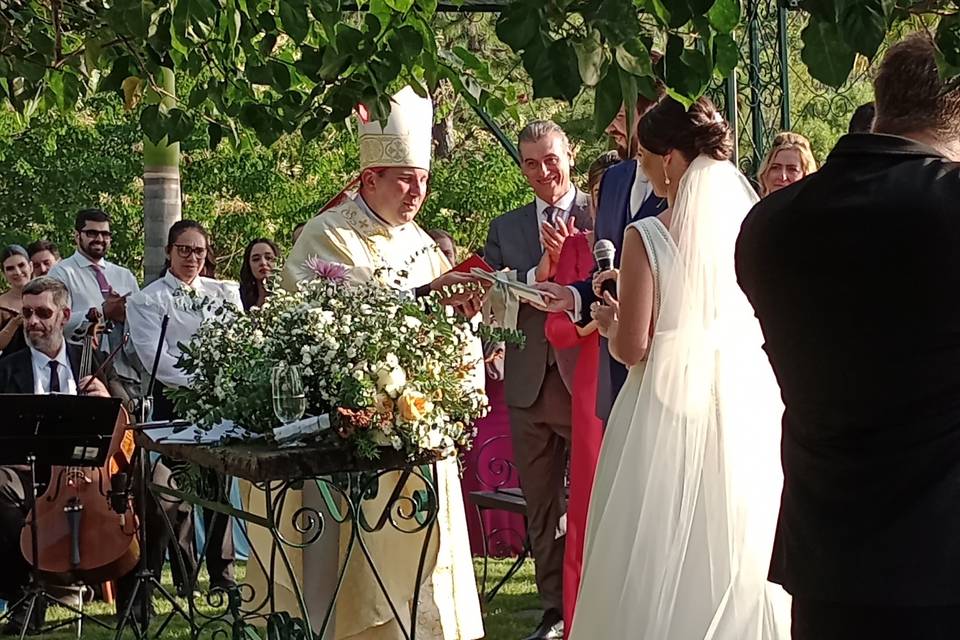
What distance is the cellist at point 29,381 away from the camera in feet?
24.1

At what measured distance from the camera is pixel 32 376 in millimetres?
7715

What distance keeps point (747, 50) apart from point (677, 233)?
11.5 feet

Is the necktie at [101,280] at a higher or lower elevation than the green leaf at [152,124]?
lower

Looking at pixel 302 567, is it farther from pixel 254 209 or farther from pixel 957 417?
pixel 254 209

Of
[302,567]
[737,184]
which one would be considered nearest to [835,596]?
[737,184]

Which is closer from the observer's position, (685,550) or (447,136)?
(685,550)

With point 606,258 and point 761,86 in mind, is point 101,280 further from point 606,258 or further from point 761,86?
point 606,258

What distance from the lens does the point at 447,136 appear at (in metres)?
22.2

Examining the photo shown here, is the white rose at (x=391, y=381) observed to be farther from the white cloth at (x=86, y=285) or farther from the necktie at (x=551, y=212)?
the white cloth at (x=86, y=285)

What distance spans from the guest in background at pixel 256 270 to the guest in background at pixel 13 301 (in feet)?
4.64

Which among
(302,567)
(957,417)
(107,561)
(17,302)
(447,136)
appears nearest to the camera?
(957,417)

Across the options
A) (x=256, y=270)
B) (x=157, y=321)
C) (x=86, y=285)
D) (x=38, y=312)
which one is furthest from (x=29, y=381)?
(x=86, y=285)

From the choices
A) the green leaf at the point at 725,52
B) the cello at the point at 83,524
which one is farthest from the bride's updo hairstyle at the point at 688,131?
the cello at the point at 83,524

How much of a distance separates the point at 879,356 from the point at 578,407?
11.3ft
